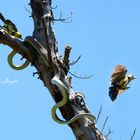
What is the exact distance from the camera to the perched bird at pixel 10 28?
3.43m

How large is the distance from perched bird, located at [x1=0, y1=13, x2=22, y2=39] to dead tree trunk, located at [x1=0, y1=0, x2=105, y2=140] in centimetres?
13

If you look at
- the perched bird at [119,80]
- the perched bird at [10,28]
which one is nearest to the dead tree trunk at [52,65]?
the perched bird at [10,28]

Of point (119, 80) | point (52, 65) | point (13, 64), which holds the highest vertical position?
point (13, 64)

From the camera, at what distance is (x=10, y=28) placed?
3451mm

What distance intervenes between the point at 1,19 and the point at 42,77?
2.07 feet

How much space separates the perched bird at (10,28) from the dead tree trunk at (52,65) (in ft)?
0.42

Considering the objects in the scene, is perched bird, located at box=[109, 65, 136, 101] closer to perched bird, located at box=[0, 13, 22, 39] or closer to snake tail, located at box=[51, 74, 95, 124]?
snake tail, located at box=[51, 74, 95, 124]

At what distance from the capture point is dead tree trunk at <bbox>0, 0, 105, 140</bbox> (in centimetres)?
292

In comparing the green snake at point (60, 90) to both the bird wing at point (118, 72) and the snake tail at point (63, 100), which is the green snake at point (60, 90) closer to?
the snake tail at point (63, 100)

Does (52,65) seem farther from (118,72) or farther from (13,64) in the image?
(13,64)

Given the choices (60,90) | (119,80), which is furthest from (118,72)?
(60,90)

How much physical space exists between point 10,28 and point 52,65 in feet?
1.79

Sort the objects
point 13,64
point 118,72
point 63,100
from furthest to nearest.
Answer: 1. point 13,64
2. point 118,72
3. point 63,100

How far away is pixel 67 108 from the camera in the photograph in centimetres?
302
